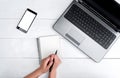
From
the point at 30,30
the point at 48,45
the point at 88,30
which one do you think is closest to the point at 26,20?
the point at 30,30

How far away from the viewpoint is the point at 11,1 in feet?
4.53

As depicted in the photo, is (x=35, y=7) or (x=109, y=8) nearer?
(x=109, y=8)

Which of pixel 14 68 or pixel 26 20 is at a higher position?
pixel 26 20

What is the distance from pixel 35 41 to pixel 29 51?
0.17ft

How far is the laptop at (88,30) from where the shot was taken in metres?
1.34

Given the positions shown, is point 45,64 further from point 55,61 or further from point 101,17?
point 101,17

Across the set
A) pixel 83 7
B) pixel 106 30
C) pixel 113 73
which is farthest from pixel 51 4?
pixel 113 73

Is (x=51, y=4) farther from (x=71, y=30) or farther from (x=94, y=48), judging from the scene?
(x=94, y=48)

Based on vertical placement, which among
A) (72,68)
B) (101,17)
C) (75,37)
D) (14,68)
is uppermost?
(101,17)

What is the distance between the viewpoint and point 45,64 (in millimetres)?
1256

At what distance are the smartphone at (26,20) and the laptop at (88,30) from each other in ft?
0.35

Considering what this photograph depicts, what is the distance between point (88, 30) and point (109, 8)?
0.14 meters

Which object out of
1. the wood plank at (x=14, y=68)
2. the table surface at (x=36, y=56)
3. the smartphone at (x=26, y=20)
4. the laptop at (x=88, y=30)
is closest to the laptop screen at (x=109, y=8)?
the laptop at (x=88, y=30)

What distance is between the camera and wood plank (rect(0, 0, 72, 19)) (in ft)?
4.50
